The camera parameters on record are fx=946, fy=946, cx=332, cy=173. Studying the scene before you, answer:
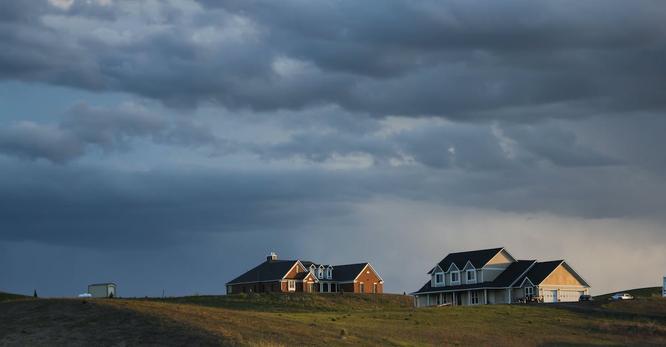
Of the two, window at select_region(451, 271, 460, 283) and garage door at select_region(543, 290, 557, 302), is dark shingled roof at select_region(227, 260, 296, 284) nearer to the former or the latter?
window at select_region(451, 271, 460, 283)

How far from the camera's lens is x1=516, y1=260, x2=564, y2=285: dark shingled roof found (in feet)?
434

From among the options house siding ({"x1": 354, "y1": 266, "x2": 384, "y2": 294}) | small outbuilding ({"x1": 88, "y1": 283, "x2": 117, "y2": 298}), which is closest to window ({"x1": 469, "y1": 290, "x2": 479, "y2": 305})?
house siding ({"x1": 354, "y1": 266, "x2": 384, "y2": 294})

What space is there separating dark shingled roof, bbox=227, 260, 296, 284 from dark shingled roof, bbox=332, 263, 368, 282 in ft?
33.3

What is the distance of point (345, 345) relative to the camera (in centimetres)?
6756

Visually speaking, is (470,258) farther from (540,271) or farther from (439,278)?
(540,271)

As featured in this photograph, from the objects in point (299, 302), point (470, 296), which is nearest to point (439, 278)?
point (470, 296)

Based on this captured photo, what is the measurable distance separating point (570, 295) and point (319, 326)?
69099 millimetres

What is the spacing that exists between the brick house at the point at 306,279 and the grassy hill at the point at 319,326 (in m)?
72.2

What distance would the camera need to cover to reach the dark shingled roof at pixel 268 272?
572ft

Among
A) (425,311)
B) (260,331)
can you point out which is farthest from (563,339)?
(260,331)

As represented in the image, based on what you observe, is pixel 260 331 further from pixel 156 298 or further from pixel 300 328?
pixel 156 298

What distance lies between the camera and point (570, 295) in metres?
135

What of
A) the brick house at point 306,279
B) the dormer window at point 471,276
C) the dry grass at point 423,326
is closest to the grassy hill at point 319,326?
the dry grass at point 423,326

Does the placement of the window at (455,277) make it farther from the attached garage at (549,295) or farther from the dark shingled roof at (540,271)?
the attached garage at (549,295)
